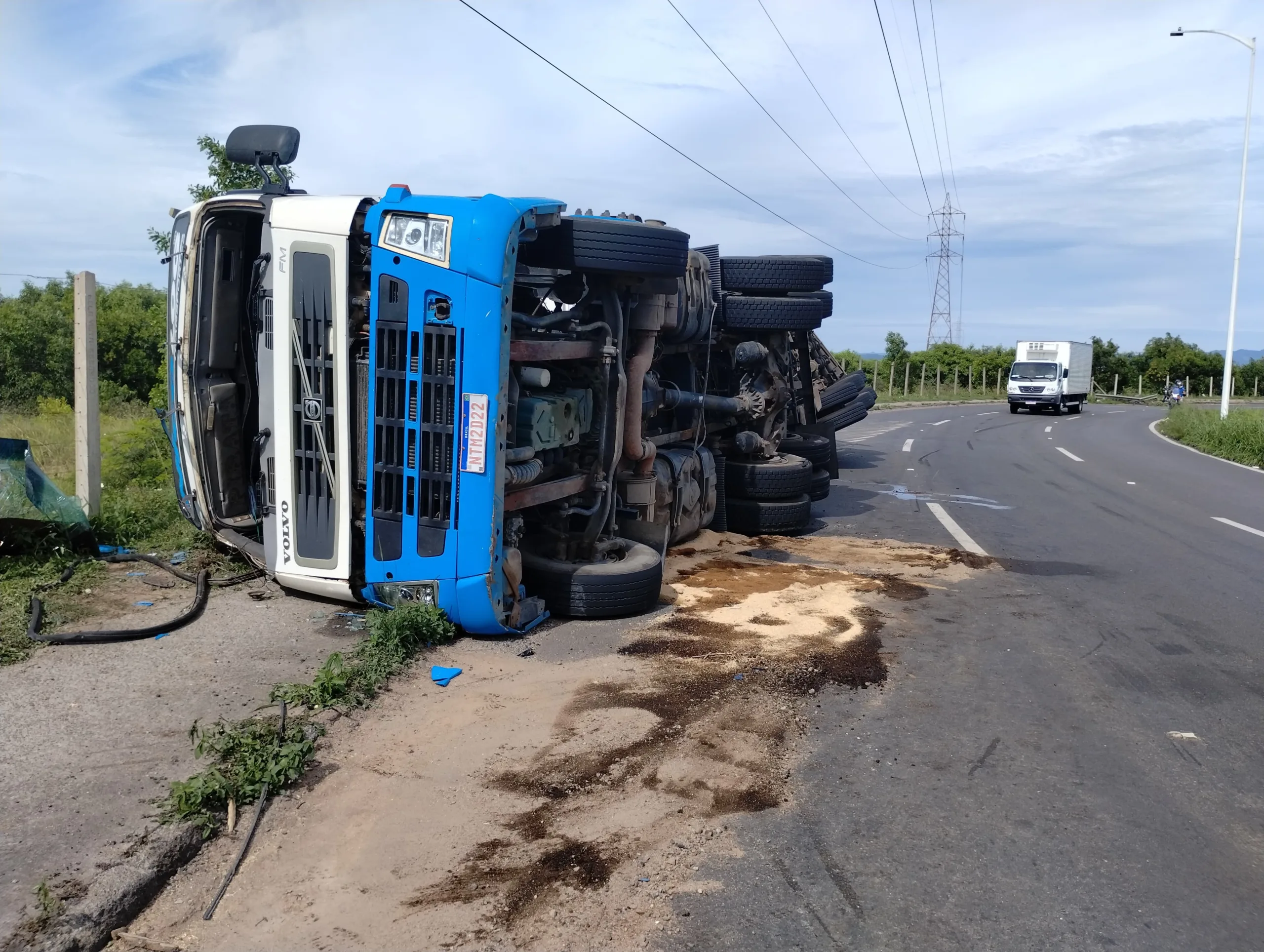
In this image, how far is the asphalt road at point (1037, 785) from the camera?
2.97 meters

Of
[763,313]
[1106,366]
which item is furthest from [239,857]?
[1106,366]

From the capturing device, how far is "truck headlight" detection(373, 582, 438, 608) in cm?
537

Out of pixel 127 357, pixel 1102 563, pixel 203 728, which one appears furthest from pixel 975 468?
pixel 127 357

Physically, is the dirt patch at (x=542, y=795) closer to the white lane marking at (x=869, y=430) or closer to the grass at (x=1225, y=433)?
the white lane marking at (x=869, y=430)

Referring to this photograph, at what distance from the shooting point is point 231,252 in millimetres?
6078

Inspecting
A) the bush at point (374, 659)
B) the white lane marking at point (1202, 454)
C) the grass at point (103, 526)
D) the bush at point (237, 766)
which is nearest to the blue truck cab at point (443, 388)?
the bush at point (374, 659)

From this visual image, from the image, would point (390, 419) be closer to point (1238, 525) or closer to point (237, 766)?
point (237, 766)

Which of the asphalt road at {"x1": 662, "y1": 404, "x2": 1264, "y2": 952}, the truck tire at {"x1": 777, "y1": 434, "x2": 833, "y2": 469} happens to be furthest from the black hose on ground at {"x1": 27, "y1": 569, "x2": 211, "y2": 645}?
the truck tire at {"x1": 777, "y1": 434, "x2": 833, "y2": 469}

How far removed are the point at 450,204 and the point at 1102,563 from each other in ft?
20.4

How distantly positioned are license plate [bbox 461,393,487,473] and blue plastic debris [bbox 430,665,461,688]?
99 cm

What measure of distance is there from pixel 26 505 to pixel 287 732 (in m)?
3.54

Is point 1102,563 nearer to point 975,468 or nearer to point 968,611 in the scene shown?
point 968,611

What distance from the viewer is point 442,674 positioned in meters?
4.89

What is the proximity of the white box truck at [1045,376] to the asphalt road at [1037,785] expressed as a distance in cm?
3358
